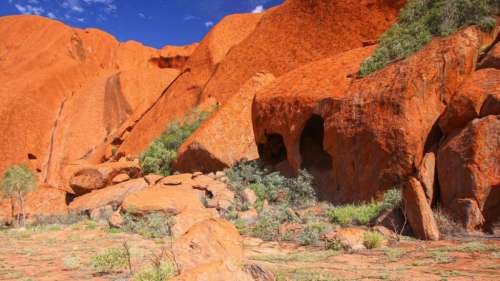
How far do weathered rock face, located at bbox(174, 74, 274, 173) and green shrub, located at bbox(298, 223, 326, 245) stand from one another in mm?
7129

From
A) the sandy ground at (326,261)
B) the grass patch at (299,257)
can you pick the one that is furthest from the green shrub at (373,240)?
the grass patch at (299,257)

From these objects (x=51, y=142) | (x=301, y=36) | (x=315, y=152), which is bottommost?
(x=315, y=152)

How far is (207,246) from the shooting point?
4.97m

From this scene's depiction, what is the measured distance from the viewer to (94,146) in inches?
1346

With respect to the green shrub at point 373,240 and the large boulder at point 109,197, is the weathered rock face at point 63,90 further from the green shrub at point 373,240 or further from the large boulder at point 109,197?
the green shrub at point 373,240

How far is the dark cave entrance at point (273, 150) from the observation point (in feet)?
48.3

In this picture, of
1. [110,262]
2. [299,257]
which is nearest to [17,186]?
[110,262]

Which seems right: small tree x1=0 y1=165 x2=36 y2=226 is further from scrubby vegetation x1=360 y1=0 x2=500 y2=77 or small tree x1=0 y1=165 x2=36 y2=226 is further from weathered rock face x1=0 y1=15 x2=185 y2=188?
scrubby vegetation x1=360 y1=0 x2=500 y2=77

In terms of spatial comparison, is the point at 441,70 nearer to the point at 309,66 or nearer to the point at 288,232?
the point at 288,232

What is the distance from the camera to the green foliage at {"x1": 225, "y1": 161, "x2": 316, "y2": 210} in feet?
38.4

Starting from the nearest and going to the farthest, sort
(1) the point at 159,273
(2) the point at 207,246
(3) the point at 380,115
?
(1) the point at 159,273 < (2) the point at 207,246 < (3) the point at 380,115

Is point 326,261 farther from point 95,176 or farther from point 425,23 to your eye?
point 95,176

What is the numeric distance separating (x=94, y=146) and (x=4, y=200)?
10.8m

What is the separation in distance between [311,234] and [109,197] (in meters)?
9.86
